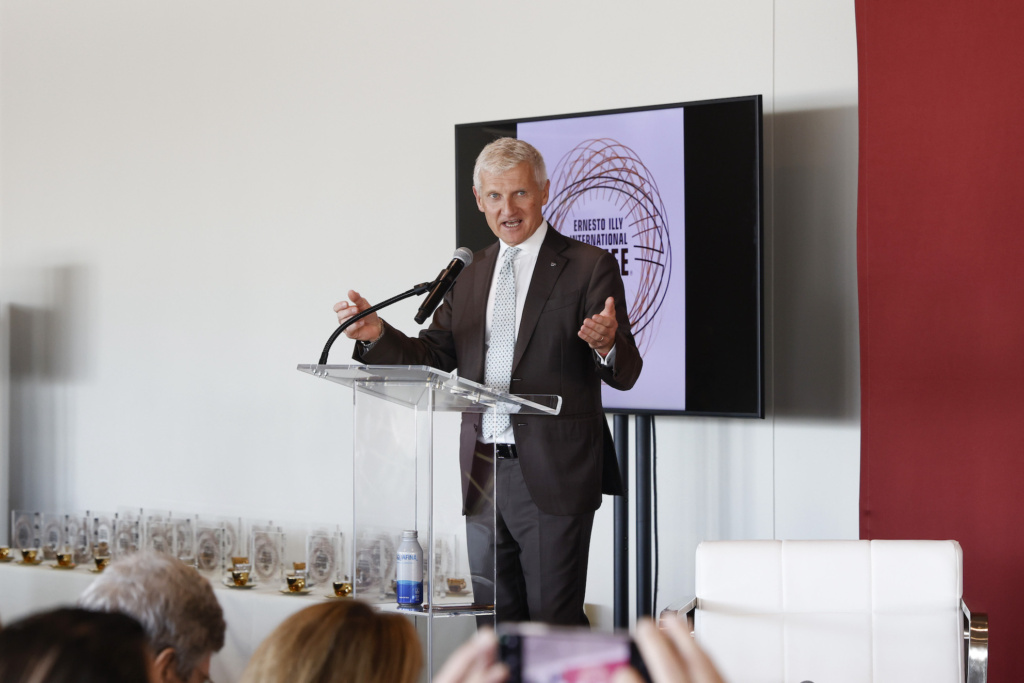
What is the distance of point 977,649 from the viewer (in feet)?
7.50

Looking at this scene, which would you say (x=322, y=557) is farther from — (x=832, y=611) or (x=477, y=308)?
(x=832, y=611)

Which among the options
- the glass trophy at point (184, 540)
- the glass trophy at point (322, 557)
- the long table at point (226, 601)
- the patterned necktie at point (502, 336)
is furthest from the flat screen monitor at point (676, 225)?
the glass trophy at point (184, 540)

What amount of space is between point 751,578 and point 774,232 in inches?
70.9

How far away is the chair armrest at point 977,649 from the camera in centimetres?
227

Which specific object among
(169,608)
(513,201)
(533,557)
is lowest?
(533,557)

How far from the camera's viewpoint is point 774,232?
3895 mm

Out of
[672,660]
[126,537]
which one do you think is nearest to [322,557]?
[126,537]

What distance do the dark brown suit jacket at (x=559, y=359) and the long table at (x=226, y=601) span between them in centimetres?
104

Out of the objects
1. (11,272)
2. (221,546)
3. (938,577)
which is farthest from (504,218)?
(11,272)

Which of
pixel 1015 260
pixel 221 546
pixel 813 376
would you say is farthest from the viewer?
A: pixel 221 546

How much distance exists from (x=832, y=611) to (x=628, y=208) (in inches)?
77.7

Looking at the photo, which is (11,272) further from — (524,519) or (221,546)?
(524,519)

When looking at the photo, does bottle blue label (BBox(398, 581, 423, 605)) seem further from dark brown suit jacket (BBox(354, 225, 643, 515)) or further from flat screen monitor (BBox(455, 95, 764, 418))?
flat screen monitor (BBox(455, 95, 764, 418))

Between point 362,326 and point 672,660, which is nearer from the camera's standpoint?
point 672,660
